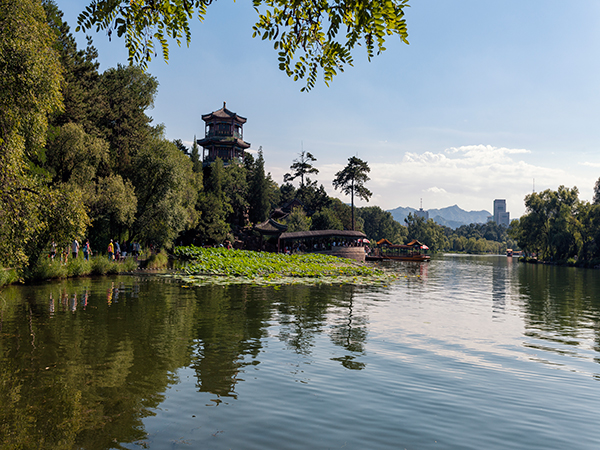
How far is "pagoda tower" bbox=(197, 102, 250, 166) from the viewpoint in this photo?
225 ft

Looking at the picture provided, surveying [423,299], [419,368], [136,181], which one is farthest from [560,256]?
[419,368]

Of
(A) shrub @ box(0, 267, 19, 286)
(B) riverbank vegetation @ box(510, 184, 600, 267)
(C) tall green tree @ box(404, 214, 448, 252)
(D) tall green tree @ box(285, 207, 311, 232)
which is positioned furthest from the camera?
(C) tall green tree @ box(404, 214, 448, 252)

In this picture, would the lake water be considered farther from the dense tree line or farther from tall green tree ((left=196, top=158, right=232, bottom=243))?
tall green tree ((left=196, top=158, right=232, bottom=243))

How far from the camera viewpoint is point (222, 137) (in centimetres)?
6862

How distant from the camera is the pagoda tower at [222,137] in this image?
6844 cm

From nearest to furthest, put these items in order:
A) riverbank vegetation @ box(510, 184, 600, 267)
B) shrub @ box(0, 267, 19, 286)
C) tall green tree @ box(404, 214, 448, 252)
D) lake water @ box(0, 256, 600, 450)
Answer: lake water @ box(0, 256, 600, 450)
shrub @ box(0, 267, 19, 286)
riverbank vegetation @ box(510, 184, 600, 267)
tall green tree @ box(404, 214, 448, 252)

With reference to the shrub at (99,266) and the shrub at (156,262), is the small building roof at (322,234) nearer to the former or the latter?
the shrub at (156,262)

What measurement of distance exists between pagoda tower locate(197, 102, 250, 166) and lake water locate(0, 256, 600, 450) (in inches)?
2227

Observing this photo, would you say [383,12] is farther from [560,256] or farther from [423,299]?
[560,256]

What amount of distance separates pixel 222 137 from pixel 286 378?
65.5 metres

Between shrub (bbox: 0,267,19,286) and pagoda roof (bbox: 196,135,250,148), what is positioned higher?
pagoda roof (bbox: 196,135,250,148)

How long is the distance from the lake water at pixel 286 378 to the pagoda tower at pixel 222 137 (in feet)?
186

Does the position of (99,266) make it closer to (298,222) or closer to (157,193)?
(157,193)

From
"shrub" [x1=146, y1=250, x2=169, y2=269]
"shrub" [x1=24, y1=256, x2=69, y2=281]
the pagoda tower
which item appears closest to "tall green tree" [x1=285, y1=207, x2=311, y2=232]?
the pagoda tower
